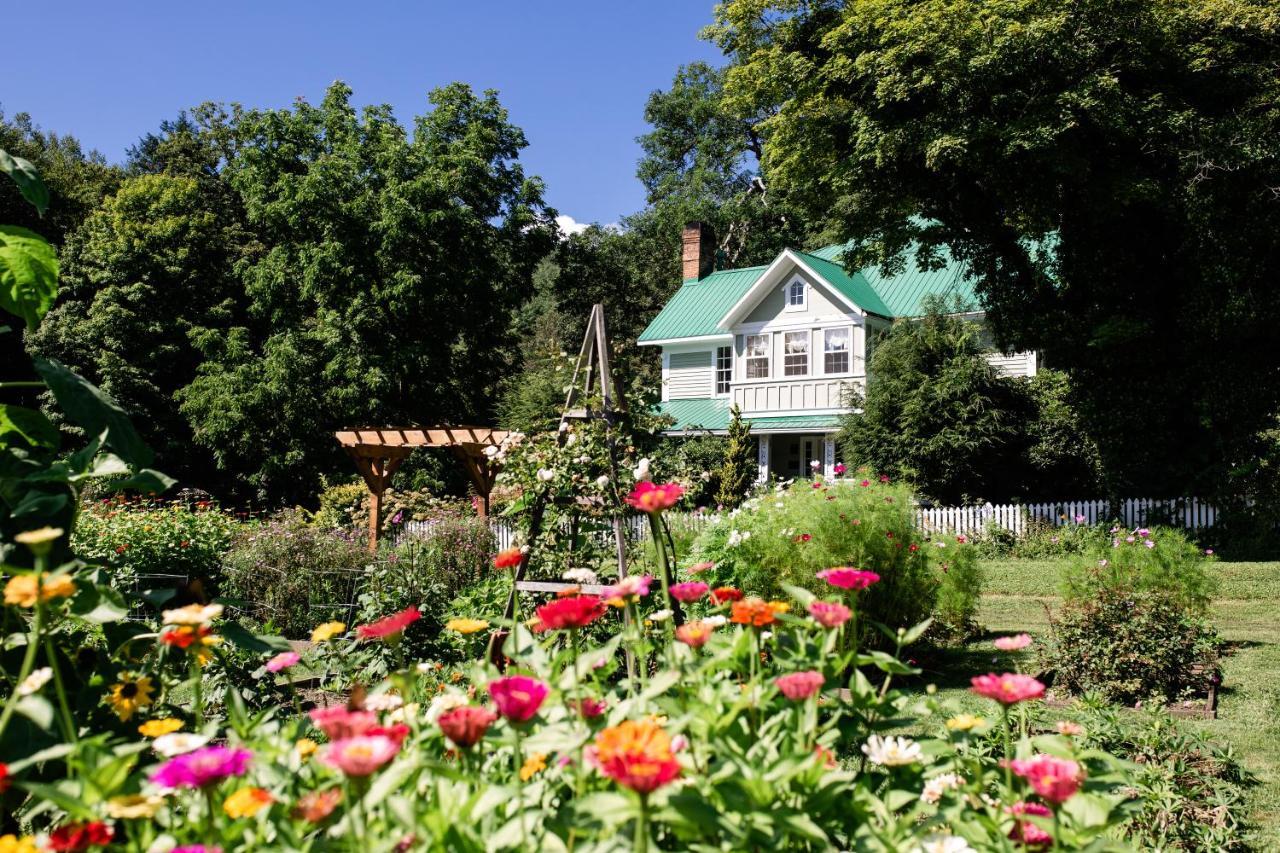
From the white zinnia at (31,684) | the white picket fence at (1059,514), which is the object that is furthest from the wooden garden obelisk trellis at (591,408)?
the white picket fence at (1059,514)

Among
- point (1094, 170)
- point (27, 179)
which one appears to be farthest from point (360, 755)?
point (1094, 170)

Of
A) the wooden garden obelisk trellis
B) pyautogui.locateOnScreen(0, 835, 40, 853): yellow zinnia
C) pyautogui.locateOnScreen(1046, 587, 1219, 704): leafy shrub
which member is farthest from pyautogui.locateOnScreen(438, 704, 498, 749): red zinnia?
pyautogui.locateOnScreen(1046, 587, 1219, 704): leafy shrub

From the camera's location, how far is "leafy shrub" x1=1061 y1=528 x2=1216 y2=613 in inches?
233

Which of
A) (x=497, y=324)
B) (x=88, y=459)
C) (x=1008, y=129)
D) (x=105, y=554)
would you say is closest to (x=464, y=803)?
(x=88, y=459)

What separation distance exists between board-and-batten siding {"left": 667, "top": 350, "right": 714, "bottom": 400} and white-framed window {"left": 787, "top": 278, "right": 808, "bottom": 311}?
2.99m

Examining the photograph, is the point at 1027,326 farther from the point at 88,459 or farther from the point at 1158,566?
the point at 88,459

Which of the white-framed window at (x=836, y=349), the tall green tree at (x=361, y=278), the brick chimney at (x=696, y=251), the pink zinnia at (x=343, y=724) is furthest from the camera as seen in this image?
the brick chimney at (x=696, y=251)

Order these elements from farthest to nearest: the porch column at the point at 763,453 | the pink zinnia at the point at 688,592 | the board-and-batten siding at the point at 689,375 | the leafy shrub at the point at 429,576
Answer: the board-and-batten siding at the point at 689,375 → the porch column at the point at 763,453 → the leafy shrub at the point at 429,576 → the pink zinnia at the point at 688,592

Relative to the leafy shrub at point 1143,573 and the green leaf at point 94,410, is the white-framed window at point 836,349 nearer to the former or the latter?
the leafy shrub at point 1143,573

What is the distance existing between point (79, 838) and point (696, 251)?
1000 inches

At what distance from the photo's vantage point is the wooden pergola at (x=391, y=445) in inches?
487

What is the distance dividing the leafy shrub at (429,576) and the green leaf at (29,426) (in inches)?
160

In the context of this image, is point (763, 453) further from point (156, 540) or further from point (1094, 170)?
point (156, 540)

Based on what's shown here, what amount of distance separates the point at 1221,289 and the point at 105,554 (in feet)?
45.8
